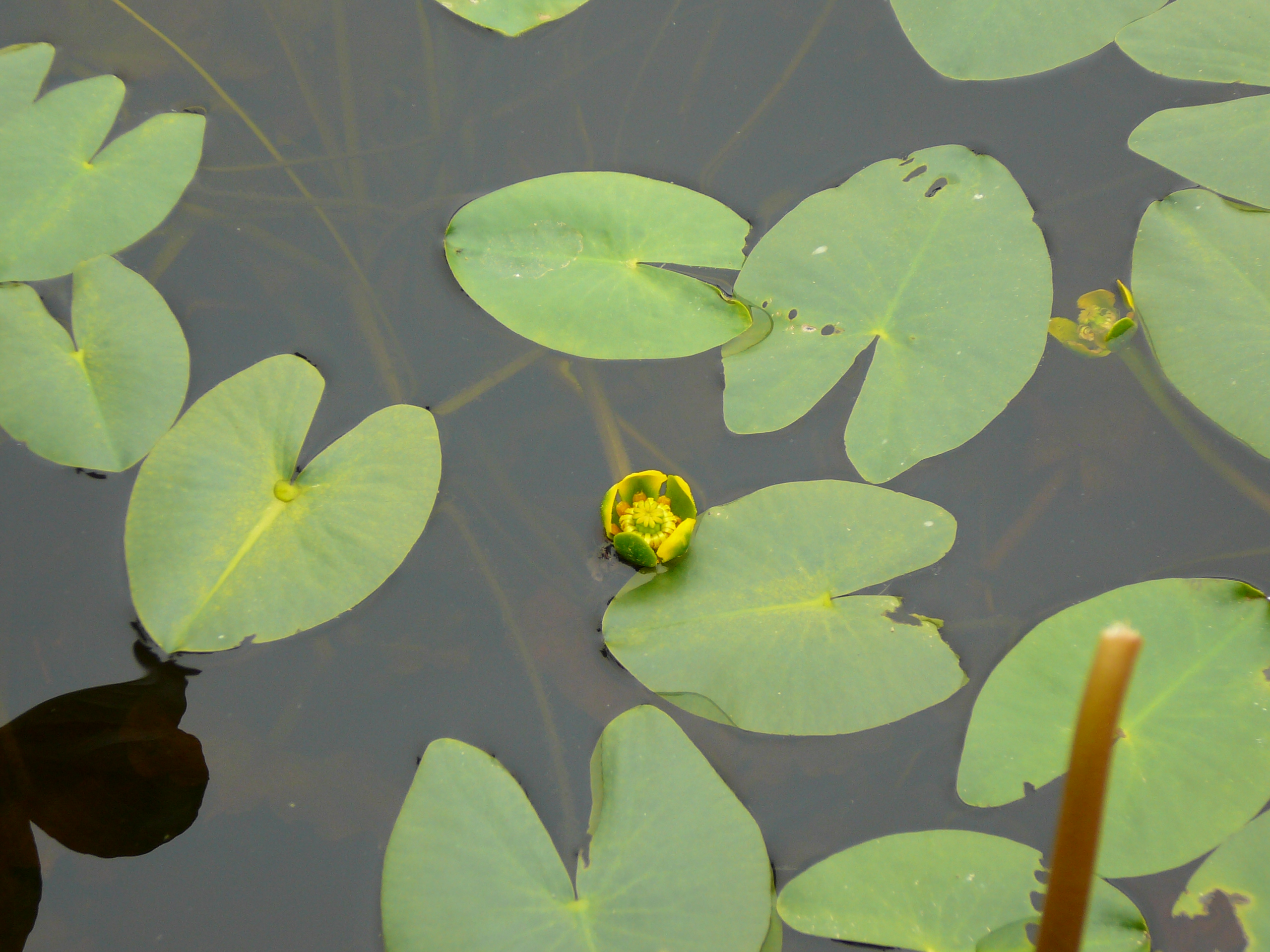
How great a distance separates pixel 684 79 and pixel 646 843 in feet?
5.37

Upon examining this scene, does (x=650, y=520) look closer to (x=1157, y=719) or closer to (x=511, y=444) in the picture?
(x=511, y=444)

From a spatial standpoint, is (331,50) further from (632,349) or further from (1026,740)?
(1026,740)

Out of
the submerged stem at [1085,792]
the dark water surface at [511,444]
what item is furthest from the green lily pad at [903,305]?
the submerged stem at [1085,792]

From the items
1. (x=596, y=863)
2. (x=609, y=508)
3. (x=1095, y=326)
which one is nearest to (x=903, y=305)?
(x=1095, y=326)

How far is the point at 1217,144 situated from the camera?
1935 mm

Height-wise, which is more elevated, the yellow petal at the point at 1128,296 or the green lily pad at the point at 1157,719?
the yellow petal at the point at 1128,296

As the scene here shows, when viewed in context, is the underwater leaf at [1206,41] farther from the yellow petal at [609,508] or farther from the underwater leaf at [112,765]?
the underwater leaf at [112,765]

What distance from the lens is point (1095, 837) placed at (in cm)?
75

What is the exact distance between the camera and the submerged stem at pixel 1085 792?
2.20 feet

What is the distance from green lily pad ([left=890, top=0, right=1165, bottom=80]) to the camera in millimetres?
2006

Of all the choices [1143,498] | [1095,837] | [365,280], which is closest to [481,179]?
[365,280]

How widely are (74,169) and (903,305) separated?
176 cm

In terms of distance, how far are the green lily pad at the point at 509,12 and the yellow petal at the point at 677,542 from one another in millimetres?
1251

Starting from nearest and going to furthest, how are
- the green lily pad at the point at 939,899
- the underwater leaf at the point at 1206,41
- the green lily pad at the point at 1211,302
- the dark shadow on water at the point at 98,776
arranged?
1. the green lily pad at the point at 939,899
2. the dark shadow on water at the point at 98,776
3. the green lily pad at the point at 1211,302
4. the underwater leaf at the point at 1206,41
